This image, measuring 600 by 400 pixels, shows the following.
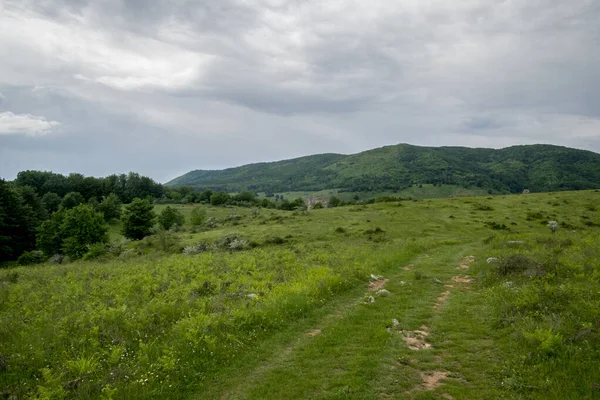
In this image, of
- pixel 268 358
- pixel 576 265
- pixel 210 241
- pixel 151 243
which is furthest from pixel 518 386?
pixel 151 243

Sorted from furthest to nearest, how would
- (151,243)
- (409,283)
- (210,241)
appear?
(151,243) < (210,241) < (409,283)

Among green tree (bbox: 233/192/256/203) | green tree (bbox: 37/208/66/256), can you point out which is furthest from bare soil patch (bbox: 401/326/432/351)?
green tree (bbox: 233/192/256/203)

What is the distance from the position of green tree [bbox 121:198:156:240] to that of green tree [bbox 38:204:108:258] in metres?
8.27

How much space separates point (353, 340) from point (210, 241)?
139 ft

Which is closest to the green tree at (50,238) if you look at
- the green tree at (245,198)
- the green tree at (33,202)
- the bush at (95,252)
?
the bush at (95,252)

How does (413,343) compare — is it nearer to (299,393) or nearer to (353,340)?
(353,340)

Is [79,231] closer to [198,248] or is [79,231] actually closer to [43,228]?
[43,228]

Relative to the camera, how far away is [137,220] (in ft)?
273

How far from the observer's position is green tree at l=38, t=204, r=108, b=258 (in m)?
67.7

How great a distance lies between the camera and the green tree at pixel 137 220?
82.6m

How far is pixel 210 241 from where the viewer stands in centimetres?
5069

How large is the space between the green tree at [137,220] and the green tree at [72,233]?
27.1ft

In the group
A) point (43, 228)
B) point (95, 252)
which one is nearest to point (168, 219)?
point (43, 228)

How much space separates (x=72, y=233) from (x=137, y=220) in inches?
602
